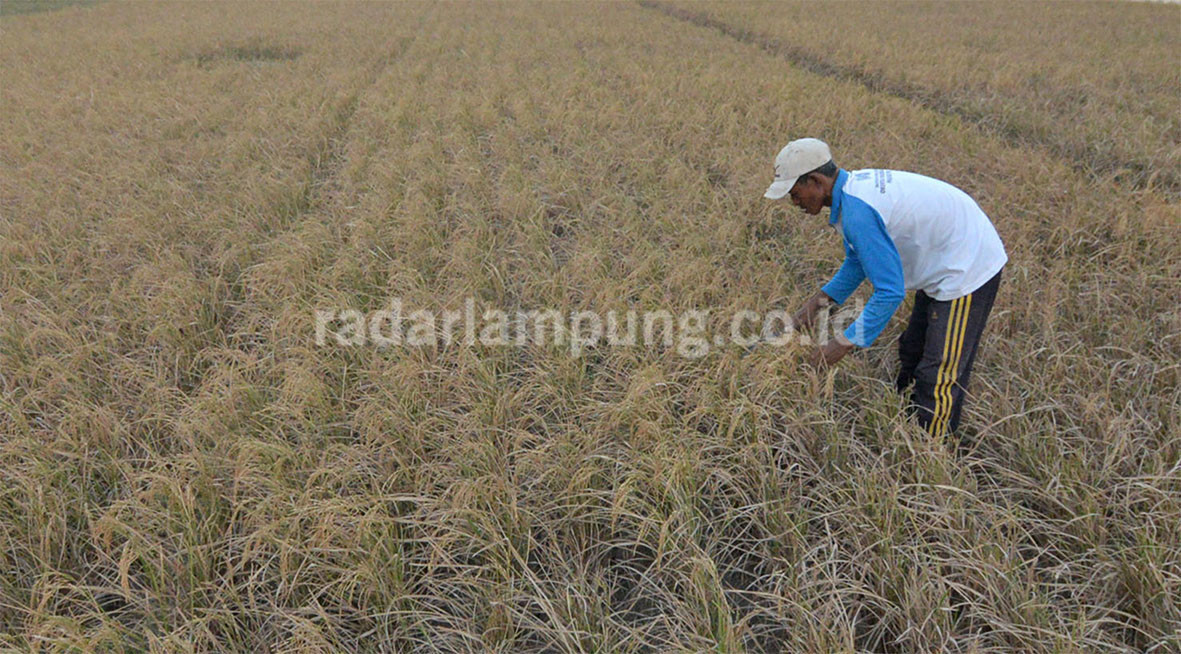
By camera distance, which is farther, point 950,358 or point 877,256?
point 950,358

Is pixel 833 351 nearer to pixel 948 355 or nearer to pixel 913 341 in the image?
pixel 948 355

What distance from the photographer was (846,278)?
2160 millimetres

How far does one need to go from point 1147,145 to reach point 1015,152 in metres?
1.13

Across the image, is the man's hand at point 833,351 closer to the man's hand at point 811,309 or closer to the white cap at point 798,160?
the man's hand at point 811,309

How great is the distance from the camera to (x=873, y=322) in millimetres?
1765

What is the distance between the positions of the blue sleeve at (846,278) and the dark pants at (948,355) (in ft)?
0.81

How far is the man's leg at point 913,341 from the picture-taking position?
208 cm

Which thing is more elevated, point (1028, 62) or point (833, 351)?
point (833, 351)

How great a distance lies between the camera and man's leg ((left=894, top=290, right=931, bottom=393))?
6.82 ft

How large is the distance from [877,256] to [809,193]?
0.89 ft

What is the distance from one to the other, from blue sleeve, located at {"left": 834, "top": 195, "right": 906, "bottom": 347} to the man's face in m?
0.08

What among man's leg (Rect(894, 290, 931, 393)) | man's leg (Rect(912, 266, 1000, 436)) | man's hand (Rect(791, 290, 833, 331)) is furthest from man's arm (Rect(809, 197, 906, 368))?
man's hand (Rect(791, 290, 833, 331))

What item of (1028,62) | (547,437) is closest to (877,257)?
(547,437)

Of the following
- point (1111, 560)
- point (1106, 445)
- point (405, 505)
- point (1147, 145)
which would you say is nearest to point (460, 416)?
point (405, 505)
